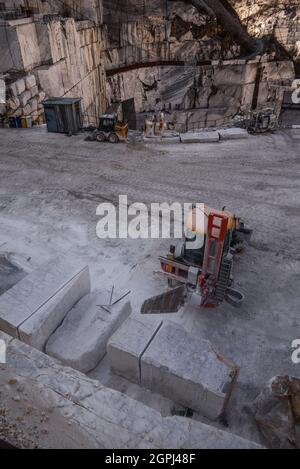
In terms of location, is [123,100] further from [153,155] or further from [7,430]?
[7,430]

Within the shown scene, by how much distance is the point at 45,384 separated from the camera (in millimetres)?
4285

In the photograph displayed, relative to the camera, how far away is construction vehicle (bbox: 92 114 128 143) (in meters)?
15.4

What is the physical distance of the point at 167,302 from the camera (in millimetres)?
7242

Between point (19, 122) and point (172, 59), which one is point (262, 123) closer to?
point (19, 122)

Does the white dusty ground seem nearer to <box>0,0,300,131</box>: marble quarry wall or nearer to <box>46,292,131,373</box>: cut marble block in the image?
<box>46,292,131,373</box>: cut marble block

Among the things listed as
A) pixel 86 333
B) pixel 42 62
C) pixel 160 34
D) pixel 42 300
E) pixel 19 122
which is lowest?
pixel 86 333

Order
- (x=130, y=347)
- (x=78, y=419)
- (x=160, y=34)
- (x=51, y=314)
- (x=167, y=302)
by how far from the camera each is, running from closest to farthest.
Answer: (x=78, y=419)
(x=130, y=347)
(x=51, y=314)
(x=167, y=302)
(x=160, y=34)

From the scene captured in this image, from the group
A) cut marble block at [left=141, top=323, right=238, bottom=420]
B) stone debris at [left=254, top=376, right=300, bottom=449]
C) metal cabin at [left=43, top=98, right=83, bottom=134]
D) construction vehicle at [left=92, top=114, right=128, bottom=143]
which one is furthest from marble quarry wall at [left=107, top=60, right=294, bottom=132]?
stone debris at [left=254, top=376, right=300, bottom=449]

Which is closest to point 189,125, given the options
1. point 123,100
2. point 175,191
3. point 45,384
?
point 123,100

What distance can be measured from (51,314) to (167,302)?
2521 mm

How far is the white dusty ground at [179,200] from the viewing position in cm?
647

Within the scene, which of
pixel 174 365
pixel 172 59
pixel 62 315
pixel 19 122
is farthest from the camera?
pixel 172 59

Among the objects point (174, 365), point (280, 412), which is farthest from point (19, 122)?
point (280, 412)
